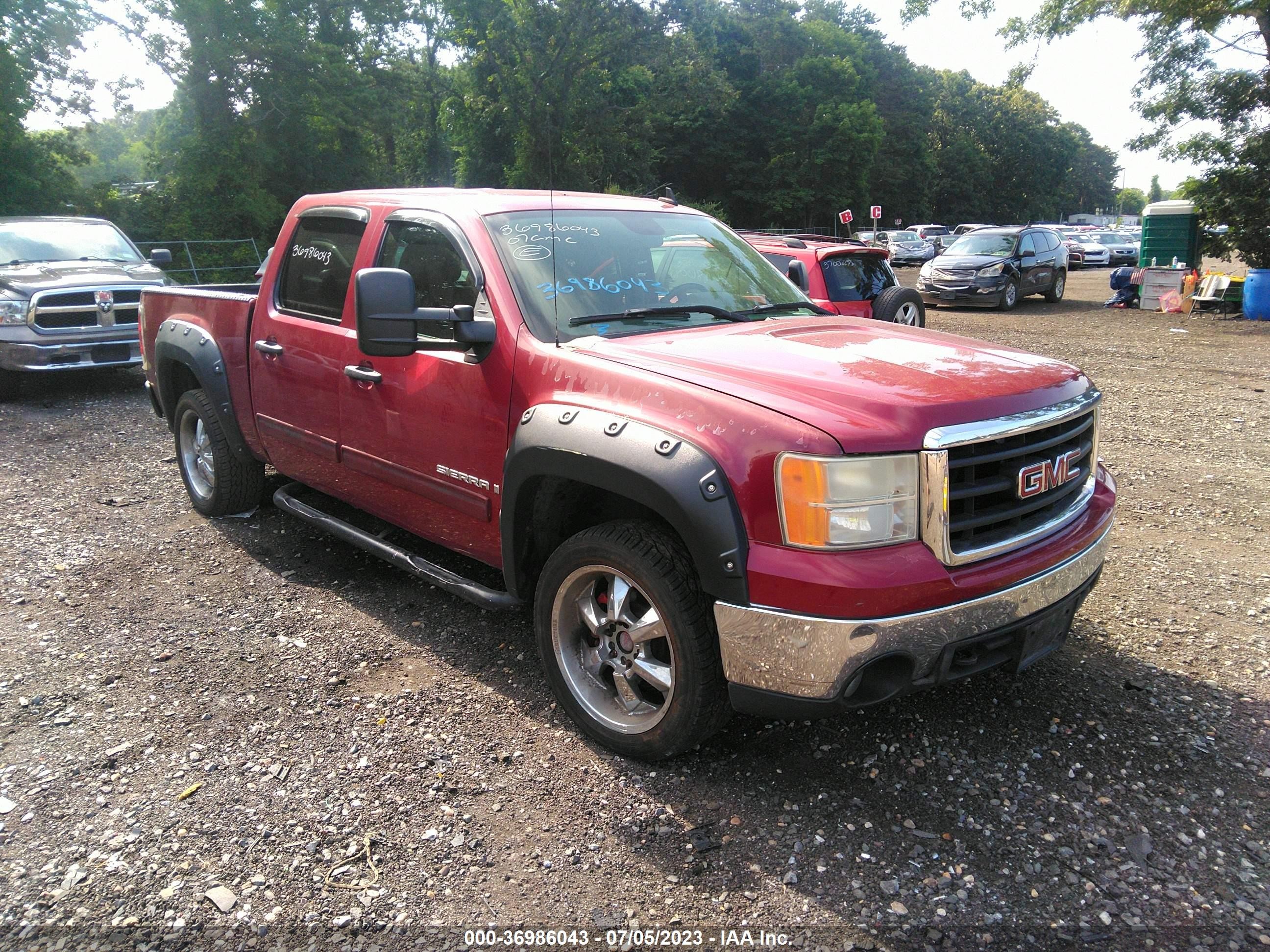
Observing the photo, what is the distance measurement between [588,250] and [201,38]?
26.9 m

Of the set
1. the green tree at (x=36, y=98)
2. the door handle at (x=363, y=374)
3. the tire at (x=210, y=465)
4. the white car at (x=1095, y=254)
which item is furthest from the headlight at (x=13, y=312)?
the white car at (x=1095, y=254)

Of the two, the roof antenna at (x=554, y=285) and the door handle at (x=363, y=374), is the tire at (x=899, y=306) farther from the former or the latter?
the door handle at (x=363, y=374)

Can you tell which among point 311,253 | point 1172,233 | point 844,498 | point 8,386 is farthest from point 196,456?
point 1172,233

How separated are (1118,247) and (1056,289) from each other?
82.6ft

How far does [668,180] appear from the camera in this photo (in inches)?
1898

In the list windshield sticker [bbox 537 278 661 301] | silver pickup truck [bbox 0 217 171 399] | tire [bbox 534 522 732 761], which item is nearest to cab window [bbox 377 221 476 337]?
windshield sticker [bbox 537 278 661 301]

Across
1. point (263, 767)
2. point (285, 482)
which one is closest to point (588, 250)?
point (263, 767)

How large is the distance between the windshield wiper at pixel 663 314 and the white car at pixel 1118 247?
43.1 meters

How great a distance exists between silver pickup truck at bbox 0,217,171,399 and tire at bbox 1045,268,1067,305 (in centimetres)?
1875

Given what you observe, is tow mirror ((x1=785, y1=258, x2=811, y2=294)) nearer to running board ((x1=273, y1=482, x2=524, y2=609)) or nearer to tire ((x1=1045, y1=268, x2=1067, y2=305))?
running board ((x1=273, y1=482, x2=524, y2=609))

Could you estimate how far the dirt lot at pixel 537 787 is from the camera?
99.3 inches

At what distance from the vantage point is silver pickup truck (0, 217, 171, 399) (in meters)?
9.42

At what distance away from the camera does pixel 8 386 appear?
33.0ft

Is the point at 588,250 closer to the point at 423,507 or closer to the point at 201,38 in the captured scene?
the point at 423,507
